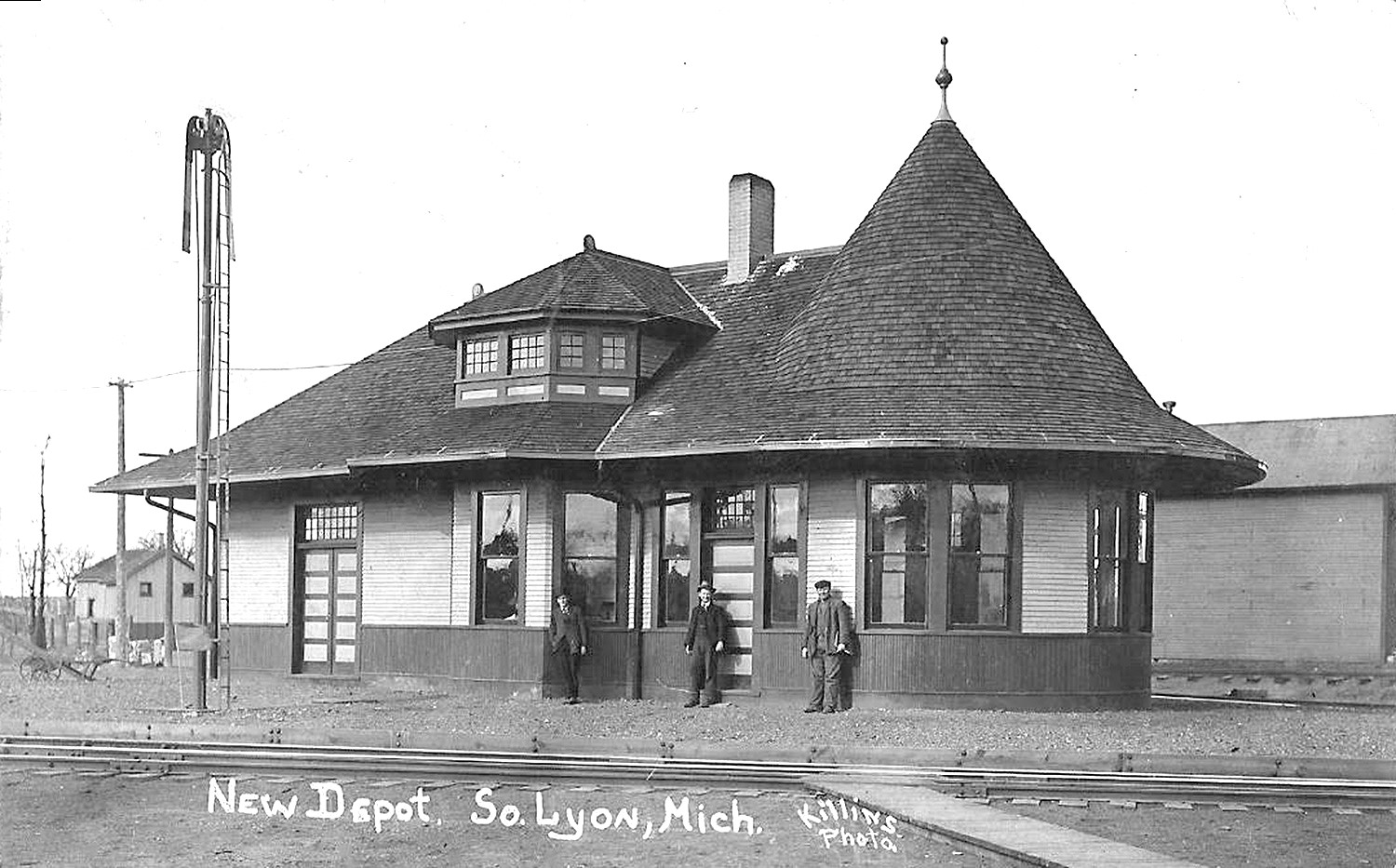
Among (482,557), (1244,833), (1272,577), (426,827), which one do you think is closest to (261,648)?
(482,557)

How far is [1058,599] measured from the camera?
20969 millimetres

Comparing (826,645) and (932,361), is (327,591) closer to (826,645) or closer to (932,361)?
(826,645)

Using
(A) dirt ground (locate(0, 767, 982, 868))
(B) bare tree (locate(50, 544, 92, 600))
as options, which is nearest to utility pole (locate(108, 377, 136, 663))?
(A) dirt ground (locate(0, 767, 982, 868))

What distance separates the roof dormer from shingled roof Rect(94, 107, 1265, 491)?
0.25 feet

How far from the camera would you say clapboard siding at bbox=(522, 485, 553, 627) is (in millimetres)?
22953

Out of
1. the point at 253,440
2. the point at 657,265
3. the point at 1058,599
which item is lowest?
the point at 1058,599

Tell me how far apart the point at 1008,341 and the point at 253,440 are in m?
13.4

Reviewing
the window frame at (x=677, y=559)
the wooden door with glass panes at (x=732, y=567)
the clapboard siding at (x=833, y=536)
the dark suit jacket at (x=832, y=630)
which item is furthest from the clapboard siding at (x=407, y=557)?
the dark suit jacket at (x=832, y=630)

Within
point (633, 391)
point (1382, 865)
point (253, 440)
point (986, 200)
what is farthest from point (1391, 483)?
point (1382, 865)

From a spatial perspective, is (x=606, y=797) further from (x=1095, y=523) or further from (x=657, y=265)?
(x=657, y=265)

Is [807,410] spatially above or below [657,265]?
below

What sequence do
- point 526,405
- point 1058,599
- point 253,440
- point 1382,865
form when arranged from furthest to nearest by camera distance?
point 253,440 → point 526,405 → point 1058,599 → point 1382,865

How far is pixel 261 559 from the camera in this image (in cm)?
2744

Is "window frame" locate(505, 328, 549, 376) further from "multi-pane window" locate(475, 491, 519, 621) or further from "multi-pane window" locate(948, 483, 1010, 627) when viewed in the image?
"multi-pane window" locate(948, 483, 1010, 627)
